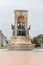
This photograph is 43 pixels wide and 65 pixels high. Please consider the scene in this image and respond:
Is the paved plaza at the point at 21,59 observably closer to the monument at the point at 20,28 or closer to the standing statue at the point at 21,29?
the monument at the point at 20,28

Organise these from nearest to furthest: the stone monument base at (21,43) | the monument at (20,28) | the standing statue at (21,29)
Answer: the stone monument base at (21,43), the monument at (20,28), the standing statue at (21,29)

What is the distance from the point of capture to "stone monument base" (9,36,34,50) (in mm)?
32606

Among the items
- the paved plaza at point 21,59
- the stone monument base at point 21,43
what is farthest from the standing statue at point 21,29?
the paved plaza at point 21,59

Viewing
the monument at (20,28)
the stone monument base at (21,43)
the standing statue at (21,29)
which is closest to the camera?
the stone monument base at (21,43)

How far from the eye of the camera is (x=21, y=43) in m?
32.9

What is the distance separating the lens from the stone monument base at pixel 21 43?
107ft

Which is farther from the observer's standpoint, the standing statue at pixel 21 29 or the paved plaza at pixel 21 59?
the standing statue at pixel 21 29

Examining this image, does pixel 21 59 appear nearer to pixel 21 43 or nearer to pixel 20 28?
pixel 21 43

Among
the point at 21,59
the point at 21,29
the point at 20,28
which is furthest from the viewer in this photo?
the point at 20,28

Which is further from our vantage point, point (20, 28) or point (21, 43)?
point (20, 28)

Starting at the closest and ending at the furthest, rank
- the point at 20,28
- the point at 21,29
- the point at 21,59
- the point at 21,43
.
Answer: the point at 21,59
the point at 21,43
the point at 21,29
the point at 20,28

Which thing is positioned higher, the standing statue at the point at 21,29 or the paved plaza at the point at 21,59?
the paved plaza at the point at 21,59

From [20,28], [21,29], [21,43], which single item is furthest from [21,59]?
[20,28]

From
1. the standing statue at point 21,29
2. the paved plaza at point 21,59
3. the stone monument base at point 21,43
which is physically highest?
the paved plaza at point 21,59
